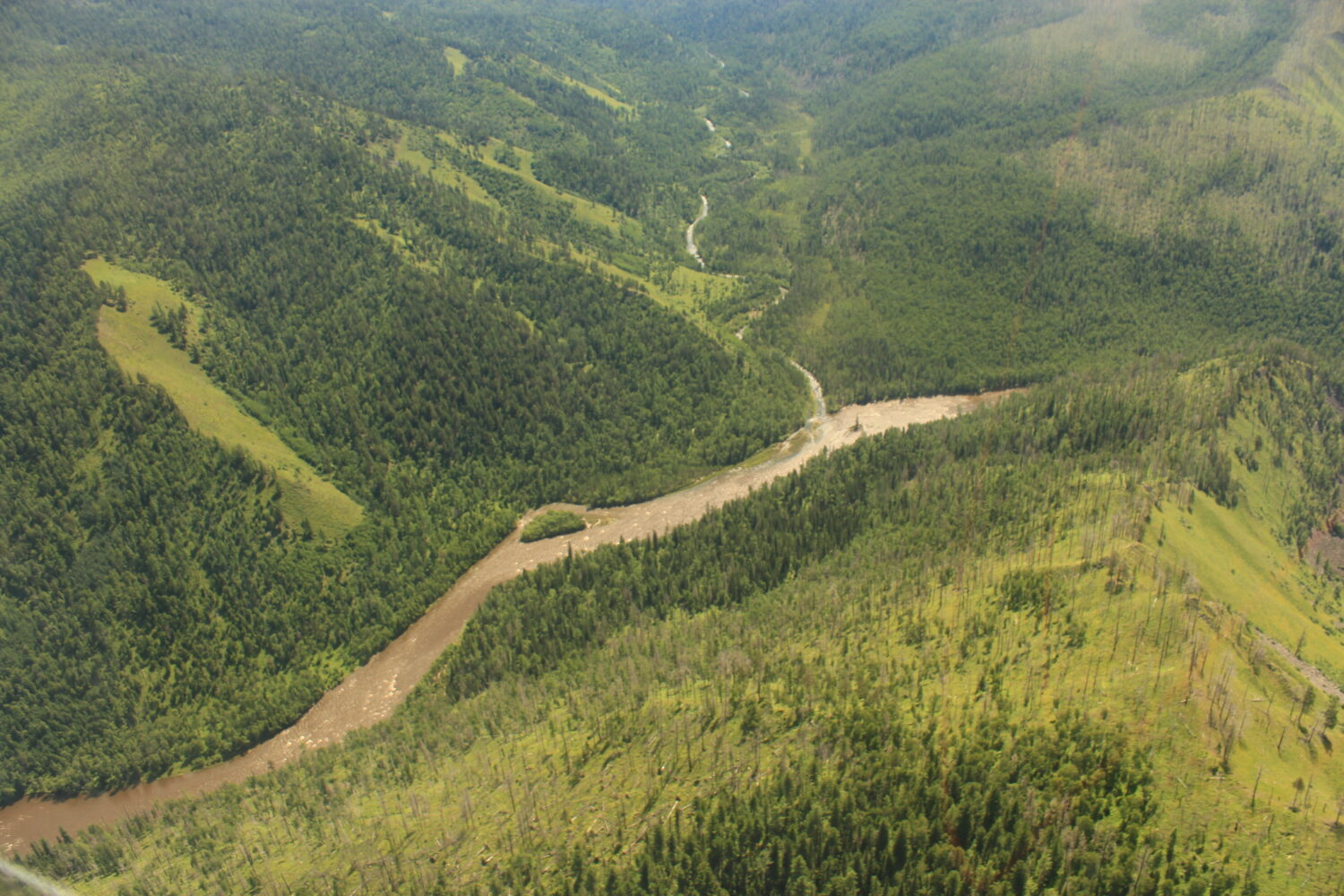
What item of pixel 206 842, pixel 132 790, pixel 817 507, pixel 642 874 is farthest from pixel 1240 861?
pixel 132 790

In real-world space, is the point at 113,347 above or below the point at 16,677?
above

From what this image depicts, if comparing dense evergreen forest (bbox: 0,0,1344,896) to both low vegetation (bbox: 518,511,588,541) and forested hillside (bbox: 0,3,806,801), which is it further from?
low vegetation (bbox: 518,511,588,541)

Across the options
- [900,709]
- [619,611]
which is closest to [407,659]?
[619,611]

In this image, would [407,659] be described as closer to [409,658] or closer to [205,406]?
[409,658]

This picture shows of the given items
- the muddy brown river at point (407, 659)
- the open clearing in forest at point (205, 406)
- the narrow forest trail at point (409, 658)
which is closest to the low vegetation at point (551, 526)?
the muddy brown river at point (407, 659)

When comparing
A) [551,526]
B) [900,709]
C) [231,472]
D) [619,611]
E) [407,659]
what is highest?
[900,709]

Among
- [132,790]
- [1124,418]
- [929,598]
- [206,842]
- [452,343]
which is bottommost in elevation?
[132,790]

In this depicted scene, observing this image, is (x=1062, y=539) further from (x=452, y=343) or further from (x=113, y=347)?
(x=113, y=347)
